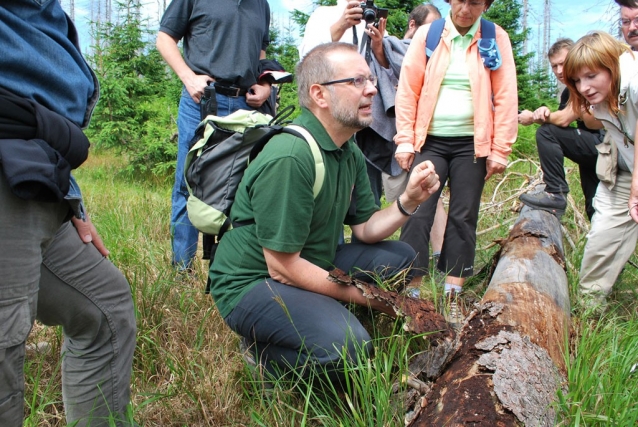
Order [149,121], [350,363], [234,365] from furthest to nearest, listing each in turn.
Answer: [149,121]
[234,365]
[350,363]

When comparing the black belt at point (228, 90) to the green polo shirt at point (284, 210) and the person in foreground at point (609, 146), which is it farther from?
the person in foreground at point (609, 146)

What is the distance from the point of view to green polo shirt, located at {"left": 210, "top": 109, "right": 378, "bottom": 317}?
98.6 inches

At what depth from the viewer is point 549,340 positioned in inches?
95.2

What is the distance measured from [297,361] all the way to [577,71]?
2.55 meters

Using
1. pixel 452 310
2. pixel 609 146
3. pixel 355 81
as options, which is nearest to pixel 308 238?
pixel 355 81

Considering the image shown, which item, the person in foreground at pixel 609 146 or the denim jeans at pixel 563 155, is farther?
the denim jeans at pixel 563 155

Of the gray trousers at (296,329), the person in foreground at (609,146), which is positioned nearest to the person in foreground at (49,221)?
the gray trousers at (296,329)

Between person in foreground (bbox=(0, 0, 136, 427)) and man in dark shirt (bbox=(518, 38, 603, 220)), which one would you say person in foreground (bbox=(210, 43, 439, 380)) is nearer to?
person in foreground (bbox=(0, 0, 136, 427))

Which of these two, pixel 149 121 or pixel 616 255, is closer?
pixel 616 255

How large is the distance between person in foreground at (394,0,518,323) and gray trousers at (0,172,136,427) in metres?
2.17

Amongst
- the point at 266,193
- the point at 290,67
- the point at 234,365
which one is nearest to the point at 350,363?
the point at 234,365

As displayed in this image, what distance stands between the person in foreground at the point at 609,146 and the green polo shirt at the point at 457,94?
63cm

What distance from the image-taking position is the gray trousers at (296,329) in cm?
243

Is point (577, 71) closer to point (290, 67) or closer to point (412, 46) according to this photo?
point (412, 46)
